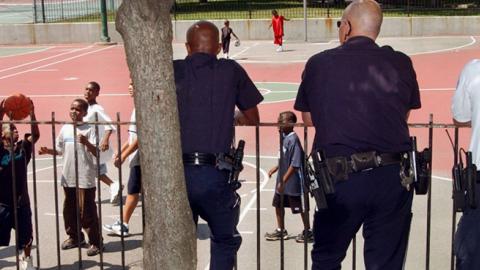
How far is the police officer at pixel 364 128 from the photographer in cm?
411

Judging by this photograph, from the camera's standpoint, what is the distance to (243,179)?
1091 centimetres

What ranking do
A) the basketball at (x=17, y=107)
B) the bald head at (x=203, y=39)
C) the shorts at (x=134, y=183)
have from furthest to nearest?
the shorts at (x=134, y=183) < the basketball at (x=17, y=107) < the bald head at (x=203, y=39)

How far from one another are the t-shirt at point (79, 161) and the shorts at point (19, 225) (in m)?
1.14

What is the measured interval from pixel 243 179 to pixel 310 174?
6.66 metres

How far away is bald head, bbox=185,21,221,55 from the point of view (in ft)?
15.6

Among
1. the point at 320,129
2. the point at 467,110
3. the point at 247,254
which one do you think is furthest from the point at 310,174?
the point at 247,254

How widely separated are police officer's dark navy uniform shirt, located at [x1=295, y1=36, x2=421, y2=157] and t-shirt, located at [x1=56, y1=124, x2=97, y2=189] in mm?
4123

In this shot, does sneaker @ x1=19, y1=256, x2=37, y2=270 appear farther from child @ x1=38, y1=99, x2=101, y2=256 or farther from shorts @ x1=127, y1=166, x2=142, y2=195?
shorts @ x1=127, y1=166, x2=142, y2=195

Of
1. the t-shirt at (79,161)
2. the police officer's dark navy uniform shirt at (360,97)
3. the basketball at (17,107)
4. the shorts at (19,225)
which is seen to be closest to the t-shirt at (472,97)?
the police officer's dark navy uniform shirt at (360,97)

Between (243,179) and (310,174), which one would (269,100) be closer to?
(243,179)

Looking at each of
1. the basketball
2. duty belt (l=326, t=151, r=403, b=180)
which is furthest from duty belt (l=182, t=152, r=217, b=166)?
the basketball

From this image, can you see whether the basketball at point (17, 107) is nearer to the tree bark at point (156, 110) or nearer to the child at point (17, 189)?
the child at point (17, 189)

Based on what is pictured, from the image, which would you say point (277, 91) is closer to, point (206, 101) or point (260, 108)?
point (260, 108)

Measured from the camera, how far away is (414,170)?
4.24 meters
